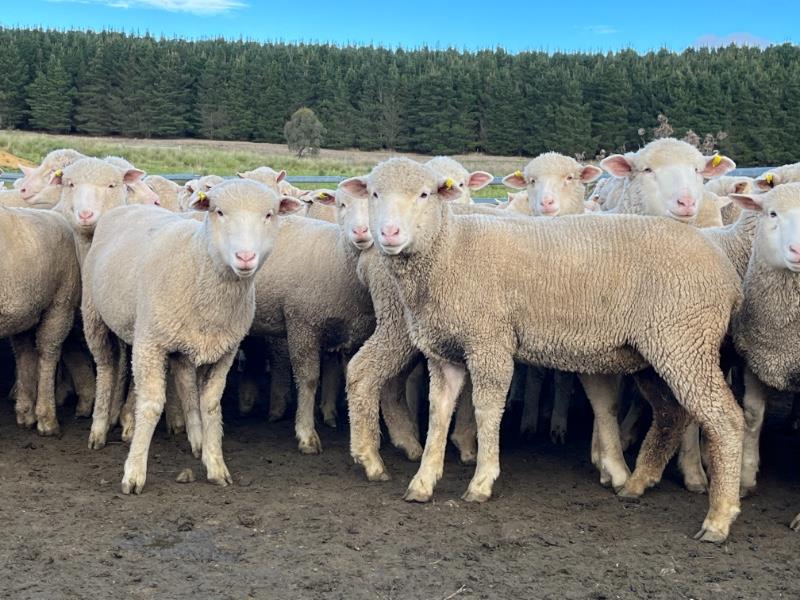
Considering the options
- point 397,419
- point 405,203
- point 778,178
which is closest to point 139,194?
point 397,419

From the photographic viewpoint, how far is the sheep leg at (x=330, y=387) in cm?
758

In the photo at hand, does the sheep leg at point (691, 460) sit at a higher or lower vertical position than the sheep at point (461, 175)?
lower

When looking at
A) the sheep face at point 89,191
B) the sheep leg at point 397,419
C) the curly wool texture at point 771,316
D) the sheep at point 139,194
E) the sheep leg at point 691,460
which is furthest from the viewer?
the sheep at point 139,194

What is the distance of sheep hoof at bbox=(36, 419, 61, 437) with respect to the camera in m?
6.91

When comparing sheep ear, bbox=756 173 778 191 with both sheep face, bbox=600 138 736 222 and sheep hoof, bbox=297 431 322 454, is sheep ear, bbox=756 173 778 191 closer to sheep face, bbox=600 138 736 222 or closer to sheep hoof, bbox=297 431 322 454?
sheep face, bbox=600 138 736 222

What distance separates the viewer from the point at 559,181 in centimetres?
743

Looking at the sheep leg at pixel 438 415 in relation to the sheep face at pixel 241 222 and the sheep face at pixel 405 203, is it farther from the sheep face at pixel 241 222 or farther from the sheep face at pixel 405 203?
the sheep face at pixel 241 222

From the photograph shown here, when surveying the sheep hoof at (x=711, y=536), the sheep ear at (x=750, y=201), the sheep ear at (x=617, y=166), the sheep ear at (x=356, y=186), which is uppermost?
the sheep ear at (x=617, y=166)

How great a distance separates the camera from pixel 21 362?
7.32 meters

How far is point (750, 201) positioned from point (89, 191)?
4336 mm

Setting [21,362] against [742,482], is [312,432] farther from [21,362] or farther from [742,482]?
[742,482]

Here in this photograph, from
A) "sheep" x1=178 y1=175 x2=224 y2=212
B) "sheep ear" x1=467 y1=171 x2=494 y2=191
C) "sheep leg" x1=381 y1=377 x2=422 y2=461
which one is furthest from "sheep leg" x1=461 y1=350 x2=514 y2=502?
"sheep" x1=178 y1=175 x2=224 y2=212

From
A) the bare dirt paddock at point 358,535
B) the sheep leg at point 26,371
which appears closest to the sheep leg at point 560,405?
the bare dirt paddock at point 358,535

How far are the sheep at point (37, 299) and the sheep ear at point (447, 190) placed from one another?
117 inches
